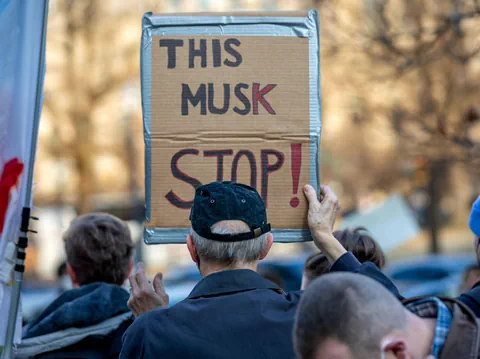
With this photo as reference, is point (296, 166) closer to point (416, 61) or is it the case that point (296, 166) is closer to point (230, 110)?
point (230, 110)

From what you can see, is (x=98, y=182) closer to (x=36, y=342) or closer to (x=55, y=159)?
(x=55, y=159)

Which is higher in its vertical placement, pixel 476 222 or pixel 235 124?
pixel 235 124

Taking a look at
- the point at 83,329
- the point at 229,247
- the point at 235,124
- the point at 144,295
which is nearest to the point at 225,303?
the point at 229,247

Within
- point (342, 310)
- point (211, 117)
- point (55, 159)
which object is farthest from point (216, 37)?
point (55, 159)

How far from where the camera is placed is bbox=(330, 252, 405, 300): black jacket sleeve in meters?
2.47

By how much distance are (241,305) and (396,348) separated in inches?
30.6

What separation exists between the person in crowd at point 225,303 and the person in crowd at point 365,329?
1.85 ft

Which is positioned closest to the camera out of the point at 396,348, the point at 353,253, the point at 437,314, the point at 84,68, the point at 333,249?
the point at 396,348

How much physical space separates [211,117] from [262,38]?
0.41 metres

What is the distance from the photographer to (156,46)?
3.08m

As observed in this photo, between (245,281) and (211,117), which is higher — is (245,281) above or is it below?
below

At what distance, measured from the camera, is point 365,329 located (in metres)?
1.63

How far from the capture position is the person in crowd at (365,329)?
1.63 m

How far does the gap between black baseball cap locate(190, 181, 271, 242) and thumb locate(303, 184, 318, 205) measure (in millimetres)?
463
